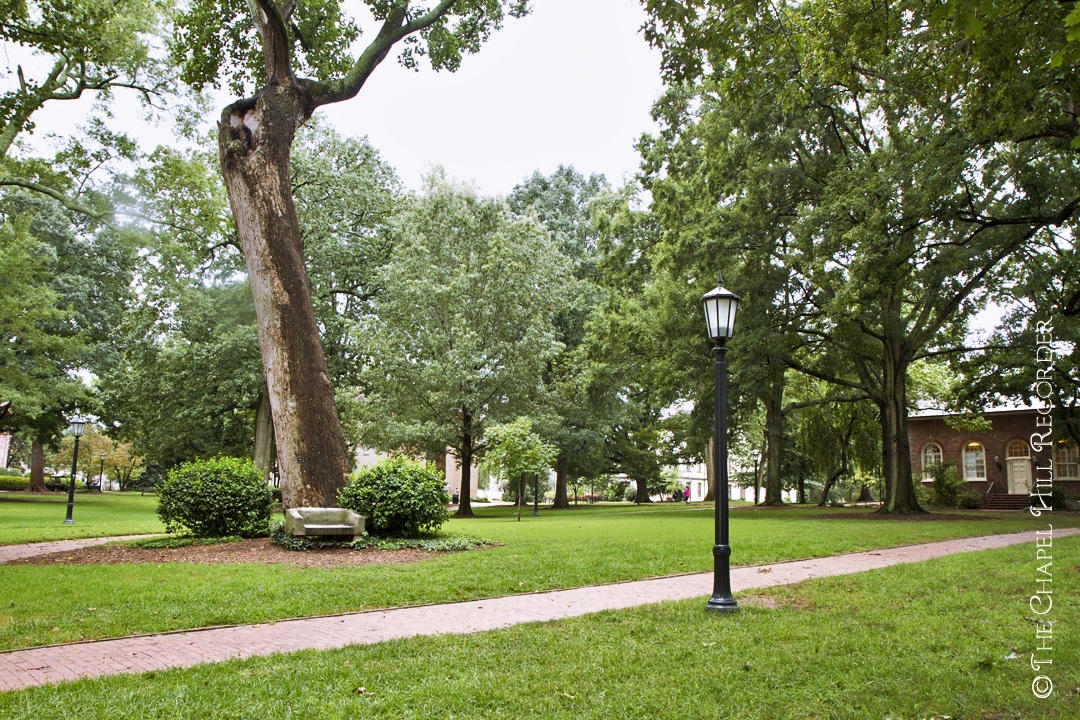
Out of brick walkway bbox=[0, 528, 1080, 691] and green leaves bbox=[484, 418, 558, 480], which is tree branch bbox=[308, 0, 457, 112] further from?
green leaves bbox=[484, 418, 558, 480]

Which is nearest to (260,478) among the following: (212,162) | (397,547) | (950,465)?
(397,547)

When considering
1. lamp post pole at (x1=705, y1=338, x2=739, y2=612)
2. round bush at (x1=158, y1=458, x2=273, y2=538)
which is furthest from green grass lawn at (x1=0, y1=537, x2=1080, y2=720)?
round bush at (x1=158, y1=458, x2=273, y2=538)

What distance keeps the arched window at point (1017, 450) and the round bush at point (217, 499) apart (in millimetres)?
35418

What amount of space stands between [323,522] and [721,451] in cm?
811

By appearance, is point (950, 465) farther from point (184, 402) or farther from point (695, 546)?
point (184, 402)

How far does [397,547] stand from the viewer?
40.3ft

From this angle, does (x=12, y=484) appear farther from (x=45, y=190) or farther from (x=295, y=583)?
(x=295, y=583)

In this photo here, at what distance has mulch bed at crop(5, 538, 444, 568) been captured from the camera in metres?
10.5

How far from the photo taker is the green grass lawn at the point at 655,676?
369cm

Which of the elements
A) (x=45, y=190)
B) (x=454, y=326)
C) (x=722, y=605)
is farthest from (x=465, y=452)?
(x=722, y=605)

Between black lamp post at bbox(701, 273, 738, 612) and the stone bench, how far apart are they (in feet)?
24.6

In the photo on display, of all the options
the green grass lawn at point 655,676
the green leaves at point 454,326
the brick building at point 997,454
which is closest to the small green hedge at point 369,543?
the green grass lawn at point 655,676

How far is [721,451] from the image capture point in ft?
21.9

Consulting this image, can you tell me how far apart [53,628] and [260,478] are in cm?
833
